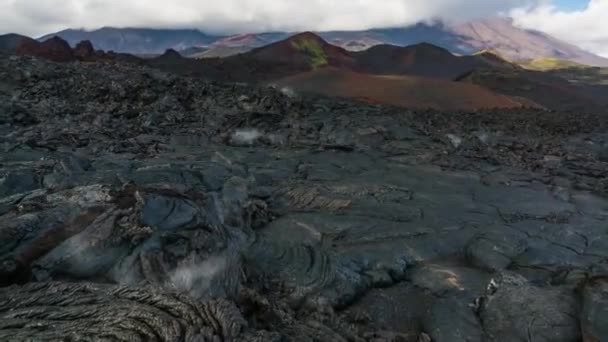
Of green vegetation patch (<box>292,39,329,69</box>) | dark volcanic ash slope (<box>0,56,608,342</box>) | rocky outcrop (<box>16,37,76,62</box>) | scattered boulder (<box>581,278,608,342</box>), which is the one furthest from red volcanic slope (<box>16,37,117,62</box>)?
scattered boulder (<box>581,278,608,342</box>)

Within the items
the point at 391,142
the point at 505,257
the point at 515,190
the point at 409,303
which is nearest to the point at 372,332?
the point at 409,303

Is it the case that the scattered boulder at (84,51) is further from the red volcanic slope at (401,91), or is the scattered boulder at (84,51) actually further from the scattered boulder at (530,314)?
the scattered boulder at (530,314)

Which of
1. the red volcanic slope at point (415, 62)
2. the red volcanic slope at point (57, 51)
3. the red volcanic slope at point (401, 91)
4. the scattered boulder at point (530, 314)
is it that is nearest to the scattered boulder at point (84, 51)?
the red volcanic slope at point (57, 51)

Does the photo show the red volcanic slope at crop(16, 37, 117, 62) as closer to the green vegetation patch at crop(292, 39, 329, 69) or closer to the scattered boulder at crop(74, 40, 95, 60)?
the scattered boulder at crop(74, 40, 95, 60)

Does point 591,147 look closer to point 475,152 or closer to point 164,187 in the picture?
point 475,152

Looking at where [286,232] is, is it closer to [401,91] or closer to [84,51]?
[401,91]
